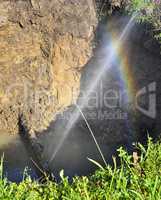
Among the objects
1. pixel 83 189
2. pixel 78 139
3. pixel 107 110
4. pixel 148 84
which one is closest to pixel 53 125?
pixel 78 139

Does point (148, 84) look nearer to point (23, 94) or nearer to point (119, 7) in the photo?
point (119, 7)

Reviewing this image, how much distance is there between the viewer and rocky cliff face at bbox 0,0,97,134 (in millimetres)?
19469

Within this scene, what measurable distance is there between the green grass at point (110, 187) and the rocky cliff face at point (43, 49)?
1456 cm

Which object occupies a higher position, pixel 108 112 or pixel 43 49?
pixel 43 49

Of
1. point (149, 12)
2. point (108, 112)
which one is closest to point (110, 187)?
point (149, 12)

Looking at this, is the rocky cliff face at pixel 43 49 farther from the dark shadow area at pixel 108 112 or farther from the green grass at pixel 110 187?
the green grass at pixel 110 187

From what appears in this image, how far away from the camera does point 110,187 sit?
4.01m

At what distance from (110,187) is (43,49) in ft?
53.0

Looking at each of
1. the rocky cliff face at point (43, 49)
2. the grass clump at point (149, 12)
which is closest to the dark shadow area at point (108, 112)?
the grass clump at point (149, 12)

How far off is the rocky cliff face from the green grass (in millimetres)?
14556

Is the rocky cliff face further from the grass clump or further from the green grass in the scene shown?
the green grass

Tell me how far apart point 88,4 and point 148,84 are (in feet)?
15.5

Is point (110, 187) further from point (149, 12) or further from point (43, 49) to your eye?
point (43, 49)

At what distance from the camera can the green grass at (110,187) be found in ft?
12.5
